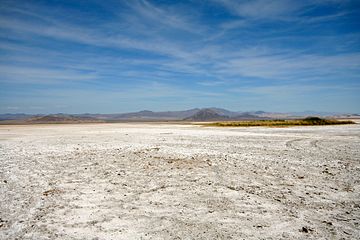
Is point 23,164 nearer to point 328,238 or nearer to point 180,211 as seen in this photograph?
Result: point 180,211

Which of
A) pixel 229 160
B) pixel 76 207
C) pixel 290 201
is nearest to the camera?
pixel 76 207

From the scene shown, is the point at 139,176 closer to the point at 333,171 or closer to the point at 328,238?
the point at 328,238

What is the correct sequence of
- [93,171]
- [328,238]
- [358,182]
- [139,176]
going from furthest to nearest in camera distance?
[93,171], [139,176], [358,182], [328,238]

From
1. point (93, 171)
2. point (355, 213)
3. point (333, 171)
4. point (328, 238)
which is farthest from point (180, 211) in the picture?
point (333, 171)

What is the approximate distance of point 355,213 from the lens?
21.6ft

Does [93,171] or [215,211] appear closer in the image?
[215,211]

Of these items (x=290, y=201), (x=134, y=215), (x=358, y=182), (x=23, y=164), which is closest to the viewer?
(x=134, y=215)

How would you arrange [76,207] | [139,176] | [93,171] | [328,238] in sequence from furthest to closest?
[93,171]
[139,176]
[76,207]
[328,238]

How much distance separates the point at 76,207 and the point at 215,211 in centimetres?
318

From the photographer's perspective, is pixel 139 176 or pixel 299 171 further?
pixel 299 171

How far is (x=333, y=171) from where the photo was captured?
10883mm

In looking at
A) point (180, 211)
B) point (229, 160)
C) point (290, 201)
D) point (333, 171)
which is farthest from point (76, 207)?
point (333, 171)

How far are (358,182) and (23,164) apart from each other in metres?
12.0

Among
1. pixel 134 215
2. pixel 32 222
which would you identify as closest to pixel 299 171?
pixel 134 215
